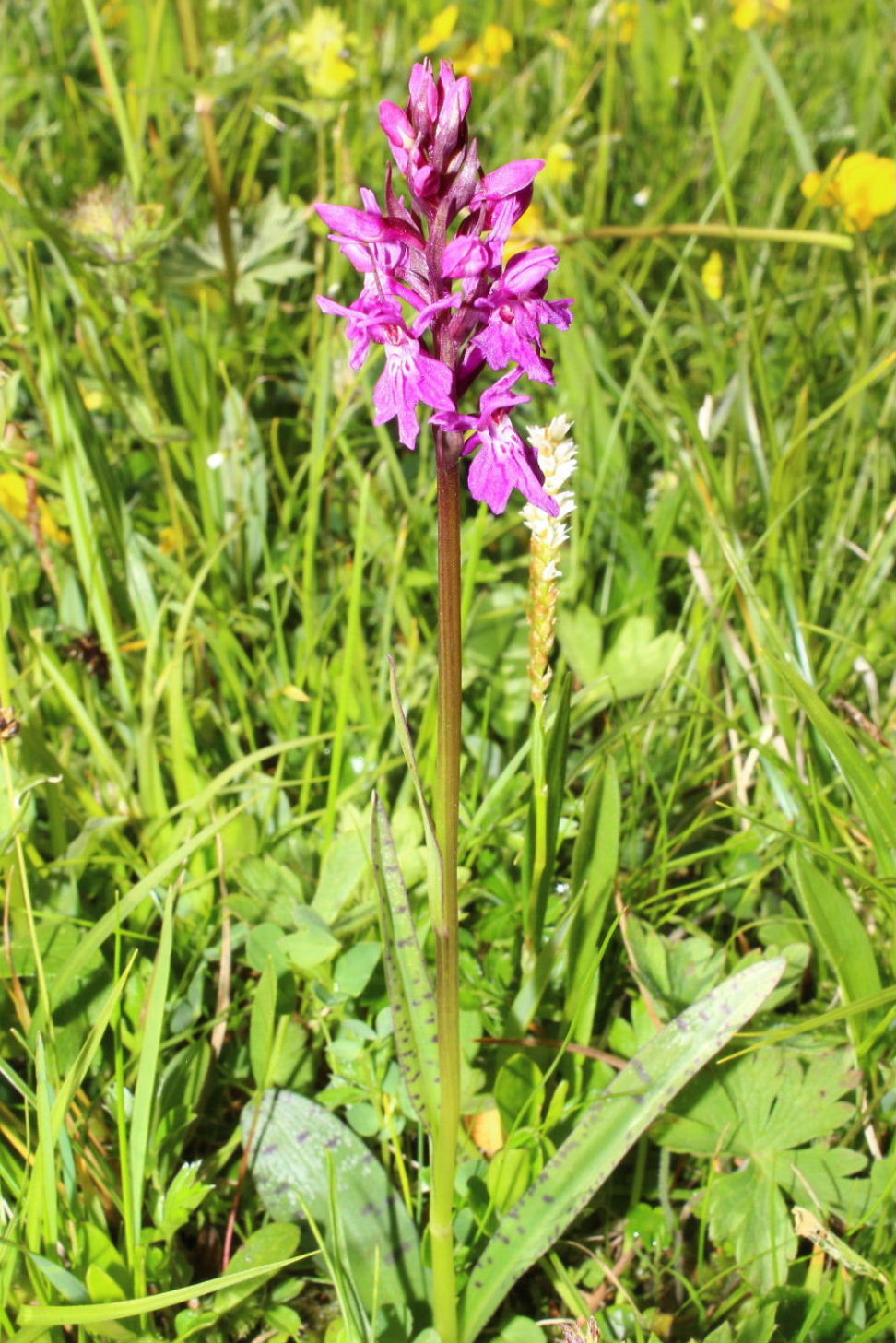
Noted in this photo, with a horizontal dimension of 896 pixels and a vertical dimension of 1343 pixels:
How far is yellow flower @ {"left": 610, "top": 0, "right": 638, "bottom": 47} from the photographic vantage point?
4.12 meters

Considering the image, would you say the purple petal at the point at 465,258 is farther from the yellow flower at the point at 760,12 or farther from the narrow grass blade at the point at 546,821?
the yellow flower at the point at 760,12

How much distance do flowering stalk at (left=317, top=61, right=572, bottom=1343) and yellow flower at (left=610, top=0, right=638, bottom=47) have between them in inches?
135

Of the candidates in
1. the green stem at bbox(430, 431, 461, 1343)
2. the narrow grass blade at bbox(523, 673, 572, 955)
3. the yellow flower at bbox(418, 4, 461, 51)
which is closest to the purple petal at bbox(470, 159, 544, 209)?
the green stem at bbox(430, 431, 461, 1343)

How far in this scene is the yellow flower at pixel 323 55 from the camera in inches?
112

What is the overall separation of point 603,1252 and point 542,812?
2.19ft

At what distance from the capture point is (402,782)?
2213mm

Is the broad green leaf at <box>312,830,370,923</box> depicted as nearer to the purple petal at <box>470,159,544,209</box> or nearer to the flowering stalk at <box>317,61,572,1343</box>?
the flowering stalk at <box>317,61,572,1343</box>

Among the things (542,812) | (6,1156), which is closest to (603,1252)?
(542,812)

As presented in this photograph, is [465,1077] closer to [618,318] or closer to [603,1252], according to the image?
[603,1252]

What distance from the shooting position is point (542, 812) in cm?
158

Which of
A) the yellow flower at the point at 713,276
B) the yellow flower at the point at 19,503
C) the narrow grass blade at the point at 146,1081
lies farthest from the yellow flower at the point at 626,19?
the narrow grass blade at the point at 146,1081

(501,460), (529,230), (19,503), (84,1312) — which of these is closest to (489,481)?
(501,460)

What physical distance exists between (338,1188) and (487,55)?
3.84m

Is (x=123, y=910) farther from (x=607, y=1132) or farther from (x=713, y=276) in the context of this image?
(x=713, y=276)
